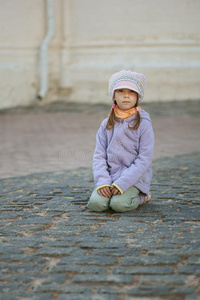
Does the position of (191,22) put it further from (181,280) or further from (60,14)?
(181,280)

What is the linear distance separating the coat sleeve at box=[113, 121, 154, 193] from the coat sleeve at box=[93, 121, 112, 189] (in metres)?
0.09

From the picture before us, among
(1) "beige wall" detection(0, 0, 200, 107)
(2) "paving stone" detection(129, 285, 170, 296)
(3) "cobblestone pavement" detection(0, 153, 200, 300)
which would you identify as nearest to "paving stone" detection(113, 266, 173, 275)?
(3) "cobblestone pavement" detection(0, 153, 200, 300)

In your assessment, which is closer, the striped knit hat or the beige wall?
the striped knit hat

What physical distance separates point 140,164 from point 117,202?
1.08ft

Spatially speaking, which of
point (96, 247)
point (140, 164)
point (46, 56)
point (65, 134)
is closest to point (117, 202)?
point (140, 164)

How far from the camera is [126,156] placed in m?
3.90

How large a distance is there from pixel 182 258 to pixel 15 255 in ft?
2.99

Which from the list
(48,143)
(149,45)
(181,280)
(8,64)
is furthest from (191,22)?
(181,280)

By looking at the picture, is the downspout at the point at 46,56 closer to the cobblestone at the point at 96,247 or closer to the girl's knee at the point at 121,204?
the cobblestone at the point at 96,247

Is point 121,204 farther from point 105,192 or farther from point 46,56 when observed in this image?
point 46,56

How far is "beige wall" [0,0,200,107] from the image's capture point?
1237 cm

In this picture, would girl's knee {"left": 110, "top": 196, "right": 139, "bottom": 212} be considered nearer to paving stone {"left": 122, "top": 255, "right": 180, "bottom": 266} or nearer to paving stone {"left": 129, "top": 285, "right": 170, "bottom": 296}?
paving stone {"left": 122, "top": 255, "right": 180, "bottom": 266}

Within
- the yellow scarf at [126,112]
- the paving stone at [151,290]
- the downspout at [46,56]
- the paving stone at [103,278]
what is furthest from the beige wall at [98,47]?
the paving stone at [151,290]

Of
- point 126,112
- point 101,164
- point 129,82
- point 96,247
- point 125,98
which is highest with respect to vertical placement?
point 129,82
